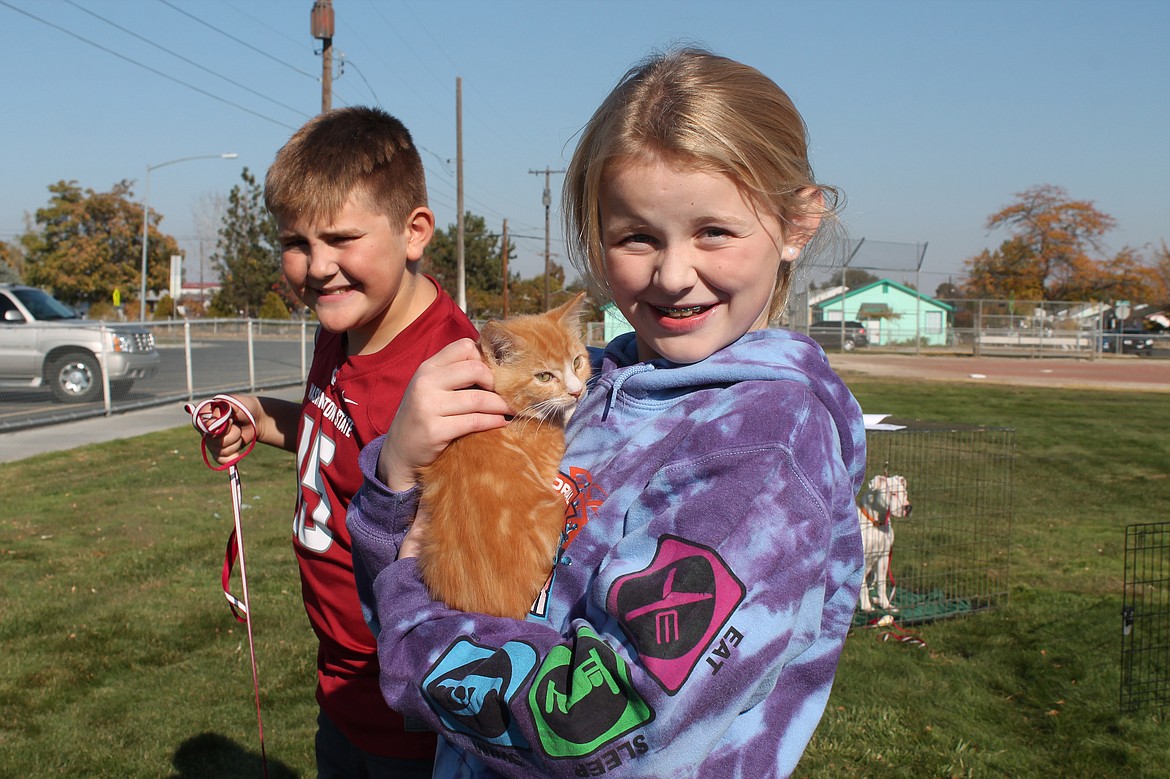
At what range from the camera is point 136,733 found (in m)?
4.64

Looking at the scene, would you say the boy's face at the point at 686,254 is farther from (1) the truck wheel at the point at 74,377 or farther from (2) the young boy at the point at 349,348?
(1) the truck wheel at the point at 74,377

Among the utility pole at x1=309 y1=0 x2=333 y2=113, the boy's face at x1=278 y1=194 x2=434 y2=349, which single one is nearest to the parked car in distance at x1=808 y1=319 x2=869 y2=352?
the utility pole at x1=309 y1=0 x2=333 y2=113

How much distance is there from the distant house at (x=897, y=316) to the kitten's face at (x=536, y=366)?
113 ft

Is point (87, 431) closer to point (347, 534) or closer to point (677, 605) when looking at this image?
Answer: point (347, 534)

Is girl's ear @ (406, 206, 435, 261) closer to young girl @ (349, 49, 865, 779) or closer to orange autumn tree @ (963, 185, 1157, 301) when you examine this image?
young girl @ (349, 49, 865, 779)

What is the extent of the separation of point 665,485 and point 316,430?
5.17 ft

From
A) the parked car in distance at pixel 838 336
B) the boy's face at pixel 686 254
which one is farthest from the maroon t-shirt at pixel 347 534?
the parked car in distance at pixel 838 336

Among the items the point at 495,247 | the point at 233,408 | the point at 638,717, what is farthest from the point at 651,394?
the point at 495,247

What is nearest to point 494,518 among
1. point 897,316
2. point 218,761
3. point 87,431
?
point 218,761

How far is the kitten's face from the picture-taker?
7.40 feet

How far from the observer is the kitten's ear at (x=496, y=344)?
7.38 ft

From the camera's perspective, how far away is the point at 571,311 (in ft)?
8.43

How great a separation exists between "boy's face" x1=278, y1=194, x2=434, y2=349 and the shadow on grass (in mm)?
2954

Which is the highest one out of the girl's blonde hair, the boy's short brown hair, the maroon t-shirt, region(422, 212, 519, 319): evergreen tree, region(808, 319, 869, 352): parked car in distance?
region(422, 212, 519, 319): evergreen tree
